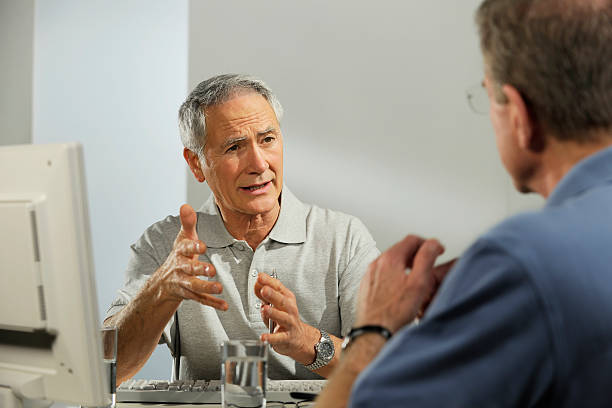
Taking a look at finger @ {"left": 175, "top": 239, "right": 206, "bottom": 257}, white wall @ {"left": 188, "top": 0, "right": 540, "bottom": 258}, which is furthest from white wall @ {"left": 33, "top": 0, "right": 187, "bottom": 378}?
finger @ {"left": 175, "top": 239, "right": 206, "bottom": 257}

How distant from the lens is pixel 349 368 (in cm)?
83

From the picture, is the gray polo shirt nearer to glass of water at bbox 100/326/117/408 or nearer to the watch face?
the watch face

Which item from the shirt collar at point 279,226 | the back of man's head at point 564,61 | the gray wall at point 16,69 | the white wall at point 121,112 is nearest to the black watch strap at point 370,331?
the back of man's head at point 564,61

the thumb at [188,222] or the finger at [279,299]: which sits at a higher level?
the thumb at [188,222]

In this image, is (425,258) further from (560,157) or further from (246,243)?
(246,243)

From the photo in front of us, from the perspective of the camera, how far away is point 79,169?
33.2 inches

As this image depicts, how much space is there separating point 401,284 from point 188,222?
804 mm

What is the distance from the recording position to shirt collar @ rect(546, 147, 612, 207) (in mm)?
698

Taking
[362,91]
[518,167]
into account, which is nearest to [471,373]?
[518,167]

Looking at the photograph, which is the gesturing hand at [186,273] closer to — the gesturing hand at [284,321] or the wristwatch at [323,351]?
the gesturing hand at [284,321]

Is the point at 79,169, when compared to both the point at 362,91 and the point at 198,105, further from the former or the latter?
the point at 362,91

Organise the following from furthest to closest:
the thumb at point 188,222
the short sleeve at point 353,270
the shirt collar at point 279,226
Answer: the shirt collar at point 279,226, the short sleeve at point 353,270, the thumb at point 188,222

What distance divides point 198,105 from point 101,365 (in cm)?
125

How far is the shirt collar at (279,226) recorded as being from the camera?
200cm
